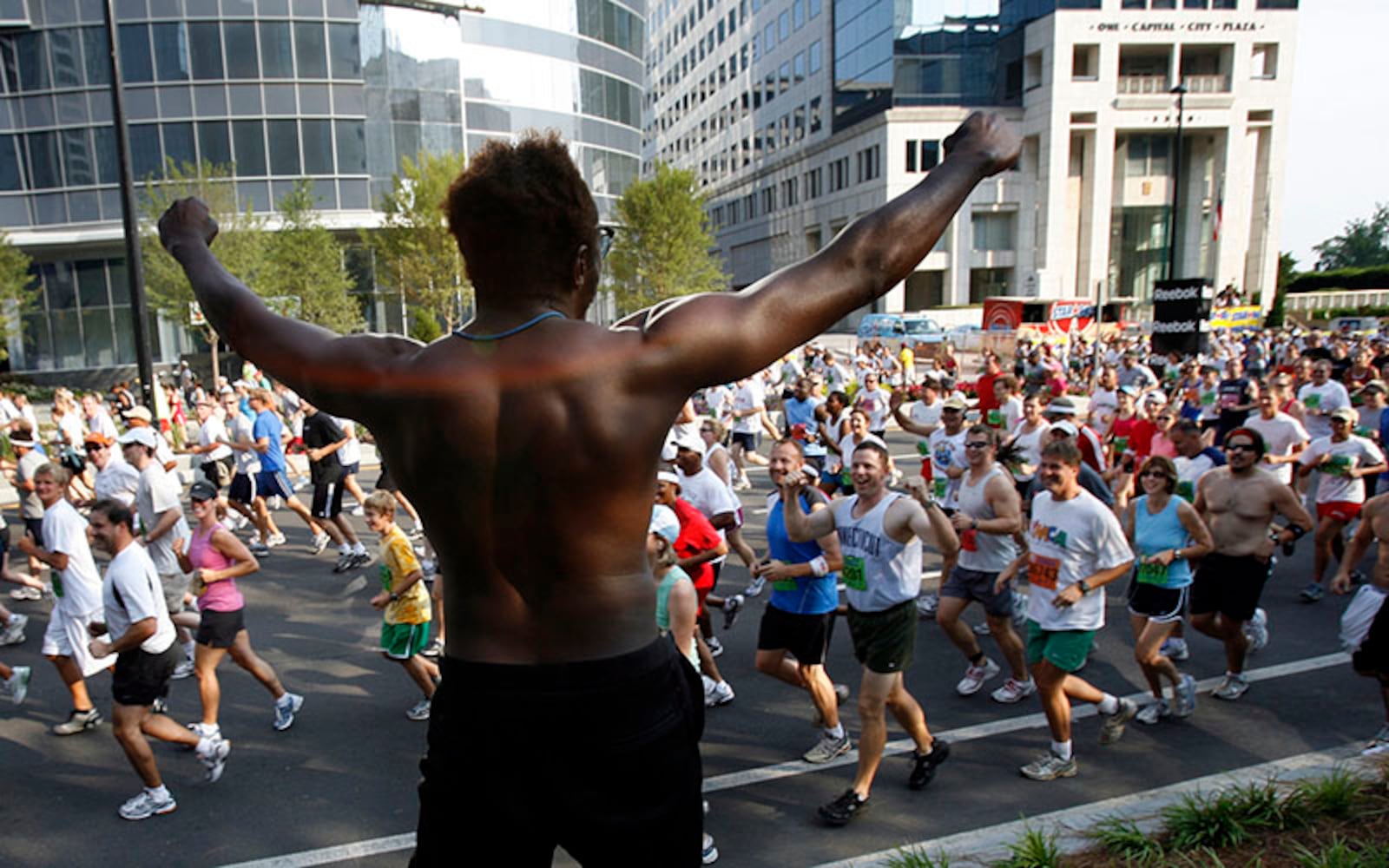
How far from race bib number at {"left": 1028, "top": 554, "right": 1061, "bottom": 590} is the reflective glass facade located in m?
34.4

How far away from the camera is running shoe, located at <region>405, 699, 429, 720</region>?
21.1 ft

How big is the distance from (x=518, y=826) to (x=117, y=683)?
463cm

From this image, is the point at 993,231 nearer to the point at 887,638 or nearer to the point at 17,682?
the point at 887,638

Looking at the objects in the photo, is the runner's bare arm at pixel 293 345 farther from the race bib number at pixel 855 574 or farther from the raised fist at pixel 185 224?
the race bib number at pixel 855 574

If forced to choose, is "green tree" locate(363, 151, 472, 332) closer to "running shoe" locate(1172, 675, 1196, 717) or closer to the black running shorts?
"running shoe" locate(1172, 675, 1196, 717)

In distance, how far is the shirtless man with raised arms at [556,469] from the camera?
1.50 m

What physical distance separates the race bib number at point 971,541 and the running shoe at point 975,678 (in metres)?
0.78

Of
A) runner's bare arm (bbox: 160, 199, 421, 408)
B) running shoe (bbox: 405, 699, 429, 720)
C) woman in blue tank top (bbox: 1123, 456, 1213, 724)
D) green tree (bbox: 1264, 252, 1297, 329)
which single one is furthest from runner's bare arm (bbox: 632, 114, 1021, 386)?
green tree (bbox: 1264, 252, 1297, 329)

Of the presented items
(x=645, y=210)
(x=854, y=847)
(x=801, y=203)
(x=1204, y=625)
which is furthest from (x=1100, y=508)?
(x=801, y=203)

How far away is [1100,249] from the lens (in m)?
56.4

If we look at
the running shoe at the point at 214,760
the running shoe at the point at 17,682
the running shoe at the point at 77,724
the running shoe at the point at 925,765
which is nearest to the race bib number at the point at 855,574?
the running shoe at the point at 925,765

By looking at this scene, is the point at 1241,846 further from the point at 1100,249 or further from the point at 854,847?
the point at 1100,249

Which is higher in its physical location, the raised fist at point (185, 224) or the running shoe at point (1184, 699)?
the raised fist at point (185, 224)

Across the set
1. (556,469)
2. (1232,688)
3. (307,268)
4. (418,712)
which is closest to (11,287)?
(307,268)
